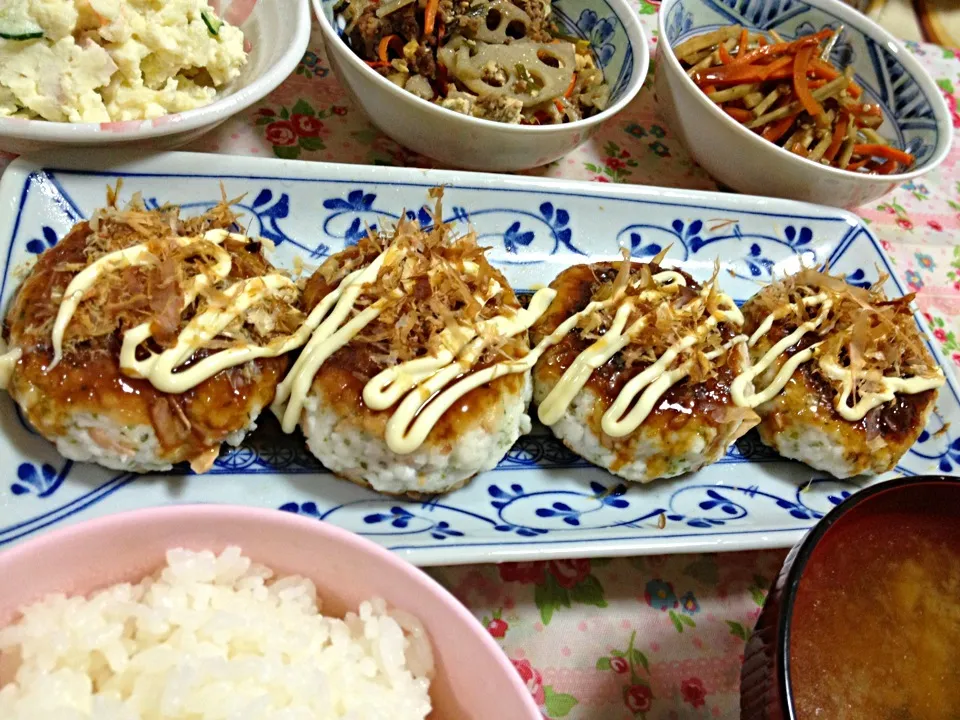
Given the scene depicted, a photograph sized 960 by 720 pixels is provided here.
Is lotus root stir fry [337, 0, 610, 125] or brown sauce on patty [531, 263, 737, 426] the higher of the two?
lotus root stir fry [337, 0, 610, 125]

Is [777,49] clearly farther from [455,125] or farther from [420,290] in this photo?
[420,290]

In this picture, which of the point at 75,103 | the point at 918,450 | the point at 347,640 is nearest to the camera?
the point at 347,640

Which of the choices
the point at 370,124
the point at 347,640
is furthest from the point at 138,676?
the point at 370,124

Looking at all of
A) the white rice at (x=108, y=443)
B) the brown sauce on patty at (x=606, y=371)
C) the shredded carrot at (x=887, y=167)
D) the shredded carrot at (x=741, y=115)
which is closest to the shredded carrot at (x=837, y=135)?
the shredded carrot at (x=887, y=167)

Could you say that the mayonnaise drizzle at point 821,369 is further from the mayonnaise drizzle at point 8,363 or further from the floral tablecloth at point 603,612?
the mayonnaise drizzle at point 8,363

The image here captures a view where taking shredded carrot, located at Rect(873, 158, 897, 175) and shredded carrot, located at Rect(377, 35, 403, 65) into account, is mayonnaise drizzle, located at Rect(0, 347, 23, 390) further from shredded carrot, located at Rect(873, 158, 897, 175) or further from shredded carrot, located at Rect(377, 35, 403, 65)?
shredded carrot, located at Rect(873, 158, 897, 175)

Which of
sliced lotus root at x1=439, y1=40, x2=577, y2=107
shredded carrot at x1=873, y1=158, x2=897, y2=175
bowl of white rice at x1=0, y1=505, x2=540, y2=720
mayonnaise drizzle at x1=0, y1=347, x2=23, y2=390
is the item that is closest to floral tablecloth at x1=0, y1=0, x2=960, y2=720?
sliced lotus root at x1=439, y1=40, x2=577, y2=107

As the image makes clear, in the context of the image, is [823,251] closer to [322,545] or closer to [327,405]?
[327,405]
